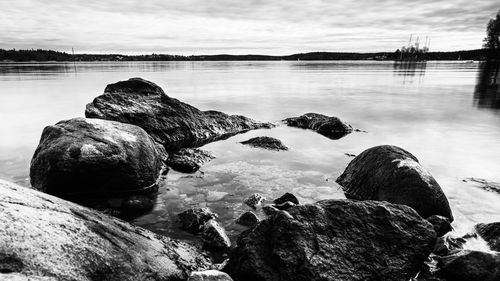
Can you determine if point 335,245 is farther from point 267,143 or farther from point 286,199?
point 267,143

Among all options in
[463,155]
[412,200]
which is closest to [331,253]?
[412,200]

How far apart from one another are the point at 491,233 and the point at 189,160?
9.01 m

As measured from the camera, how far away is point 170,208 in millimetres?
8633

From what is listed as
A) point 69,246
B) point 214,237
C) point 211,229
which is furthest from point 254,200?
point 69,246

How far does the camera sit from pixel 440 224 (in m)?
7.36

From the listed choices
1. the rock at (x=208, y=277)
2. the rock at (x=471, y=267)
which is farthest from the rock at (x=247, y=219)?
the rock at (x=471, y=267)

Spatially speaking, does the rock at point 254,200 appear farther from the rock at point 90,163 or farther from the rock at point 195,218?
the rock at point 90,163

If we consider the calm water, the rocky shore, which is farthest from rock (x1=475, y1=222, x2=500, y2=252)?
the calm water

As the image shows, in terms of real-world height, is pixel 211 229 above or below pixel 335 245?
below

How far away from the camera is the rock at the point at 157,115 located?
14867 mm

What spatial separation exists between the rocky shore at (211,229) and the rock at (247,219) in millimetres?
37

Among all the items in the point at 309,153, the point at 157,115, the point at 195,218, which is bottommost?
the point at 309,153

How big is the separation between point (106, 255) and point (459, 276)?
546 centimetres

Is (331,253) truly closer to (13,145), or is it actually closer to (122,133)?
(122,133)
